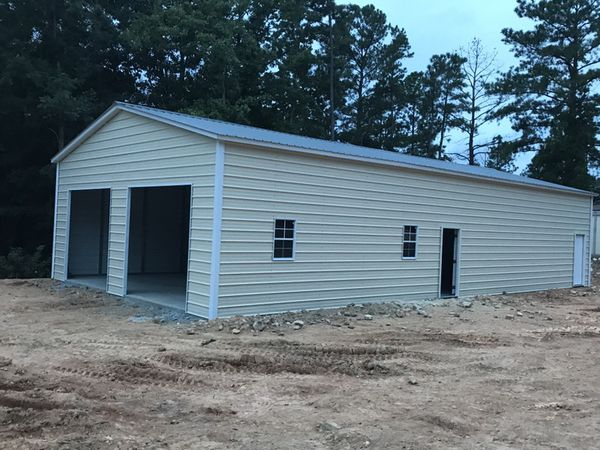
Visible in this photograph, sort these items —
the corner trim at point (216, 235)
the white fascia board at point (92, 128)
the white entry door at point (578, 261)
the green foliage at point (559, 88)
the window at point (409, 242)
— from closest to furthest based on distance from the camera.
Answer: the corner trim at point (216, 235) → the white fascia board at point (92, 128) → the window at point (409, 242) → the white entry door at point (578, 261) → the green foliage at point (559, 88)

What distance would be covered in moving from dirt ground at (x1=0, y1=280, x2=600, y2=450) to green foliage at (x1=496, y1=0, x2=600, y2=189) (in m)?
24.6

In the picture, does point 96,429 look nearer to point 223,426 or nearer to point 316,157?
point 223,426

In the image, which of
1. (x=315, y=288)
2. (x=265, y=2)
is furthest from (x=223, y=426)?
(x=265, y=2)

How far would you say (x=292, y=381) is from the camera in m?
6.46

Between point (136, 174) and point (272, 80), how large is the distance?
65.2ft

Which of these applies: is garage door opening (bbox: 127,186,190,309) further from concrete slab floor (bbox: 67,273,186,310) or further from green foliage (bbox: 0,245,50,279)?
green foliage (bbox: 0,245,50,279)

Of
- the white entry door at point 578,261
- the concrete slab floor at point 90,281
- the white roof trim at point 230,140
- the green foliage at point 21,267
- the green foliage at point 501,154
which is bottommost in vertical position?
the green foliage at point 21,267

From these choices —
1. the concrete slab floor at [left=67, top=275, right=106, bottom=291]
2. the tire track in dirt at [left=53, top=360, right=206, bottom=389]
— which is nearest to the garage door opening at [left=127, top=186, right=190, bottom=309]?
the concrete slab floor at [left=67, top=275, right=106, bottom=291]

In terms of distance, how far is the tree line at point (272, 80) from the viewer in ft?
80.3

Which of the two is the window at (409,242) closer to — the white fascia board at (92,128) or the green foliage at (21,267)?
the white fascia board at (92,128)

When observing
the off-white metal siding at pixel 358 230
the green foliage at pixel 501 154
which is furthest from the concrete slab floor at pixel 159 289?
the green foliage at pixel 501 154

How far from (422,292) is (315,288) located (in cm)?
365

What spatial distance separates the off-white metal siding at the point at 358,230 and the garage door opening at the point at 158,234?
20.3ft

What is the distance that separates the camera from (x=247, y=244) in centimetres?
1014
